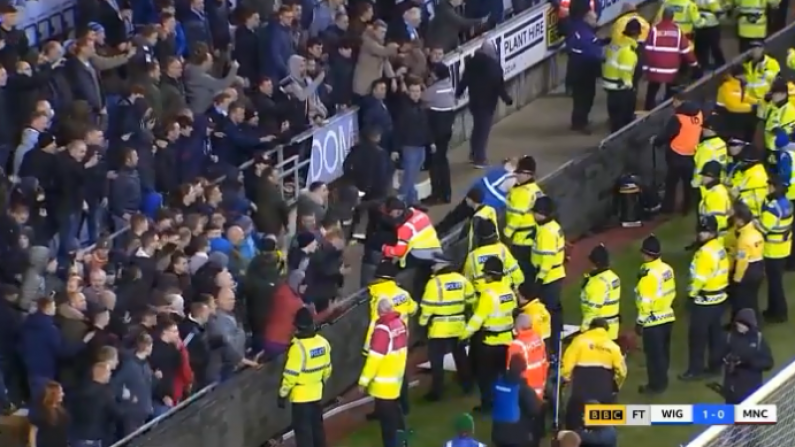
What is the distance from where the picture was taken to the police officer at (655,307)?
17.3 meters

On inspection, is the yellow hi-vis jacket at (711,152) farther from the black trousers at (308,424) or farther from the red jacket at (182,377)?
the red jacket at (182,377)

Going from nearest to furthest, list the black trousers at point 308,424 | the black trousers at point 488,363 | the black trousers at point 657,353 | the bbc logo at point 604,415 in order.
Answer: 1. the bbc logo at point 604,415
2. the black trousers at point 308,424
3. the black trousers at point 488,363
4. the black trousers at point 657,353

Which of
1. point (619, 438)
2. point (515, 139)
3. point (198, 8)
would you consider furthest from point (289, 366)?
point (515, 139)

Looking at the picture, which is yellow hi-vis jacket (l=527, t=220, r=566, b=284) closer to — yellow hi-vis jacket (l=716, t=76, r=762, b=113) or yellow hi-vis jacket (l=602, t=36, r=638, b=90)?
yellow hi-vis jacket (l=602, t=36, r=638, b=90)

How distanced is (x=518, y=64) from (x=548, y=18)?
98cm

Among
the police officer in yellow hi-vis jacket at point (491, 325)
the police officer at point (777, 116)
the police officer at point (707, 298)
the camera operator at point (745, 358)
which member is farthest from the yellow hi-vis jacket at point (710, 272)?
the police officer at point (777, 116)

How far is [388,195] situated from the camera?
773 inches

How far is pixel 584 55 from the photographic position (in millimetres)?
23703

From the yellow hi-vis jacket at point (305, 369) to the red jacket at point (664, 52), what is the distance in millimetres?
9590

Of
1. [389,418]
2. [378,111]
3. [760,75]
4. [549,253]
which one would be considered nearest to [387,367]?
[389,418]

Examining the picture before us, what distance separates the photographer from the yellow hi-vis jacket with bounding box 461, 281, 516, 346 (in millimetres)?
16734

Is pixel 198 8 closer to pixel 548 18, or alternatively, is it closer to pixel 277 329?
pixel 277 329

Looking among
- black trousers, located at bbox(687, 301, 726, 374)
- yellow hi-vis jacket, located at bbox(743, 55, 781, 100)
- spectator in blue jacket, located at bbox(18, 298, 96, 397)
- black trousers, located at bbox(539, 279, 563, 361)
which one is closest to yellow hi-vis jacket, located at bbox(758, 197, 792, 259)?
black trousers, located at bbox(687, 301, 726, 374)

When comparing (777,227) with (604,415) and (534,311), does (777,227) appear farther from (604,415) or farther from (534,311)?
(604,415)
